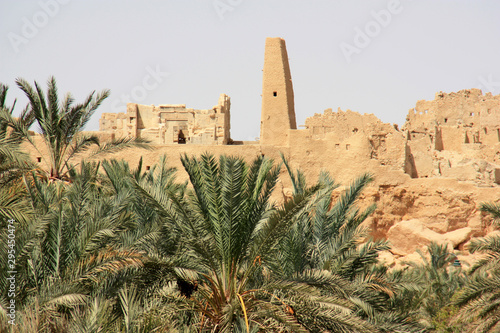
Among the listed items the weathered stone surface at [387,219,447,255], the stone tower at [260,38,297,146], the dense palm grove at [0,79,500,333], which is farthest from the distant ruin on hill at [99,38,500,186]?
the dense palm grove at [0,79,500,333]

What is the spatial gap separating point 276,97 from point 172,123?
207 inches

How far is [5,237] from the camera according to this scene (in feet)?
30.0

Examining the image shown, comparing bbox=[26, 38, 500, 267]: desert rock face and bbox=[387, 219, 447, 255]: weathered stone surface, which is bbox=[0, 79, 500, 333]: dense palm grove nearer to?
bbox=[26, 38, 500, 267]: desert rock face

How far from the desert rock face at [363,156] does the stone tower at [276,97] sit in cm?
3

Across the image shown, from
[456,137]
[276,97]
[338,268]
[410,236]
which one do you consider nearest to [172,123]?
[276,97]

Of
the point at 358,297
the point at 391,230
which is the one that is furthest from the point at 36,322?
the point at 391,230

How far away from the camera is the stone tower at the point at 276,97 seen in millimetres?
22766

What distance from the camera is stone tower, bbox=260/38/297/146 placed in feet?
74.7

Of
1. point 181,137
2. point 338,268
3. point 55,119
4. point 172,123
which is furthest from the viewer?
point 181,137

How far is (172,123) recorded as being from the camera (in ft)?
87.9

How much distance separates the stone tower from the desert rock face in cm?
3

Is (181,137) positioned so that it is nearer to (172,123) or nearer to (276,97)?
(172,123)

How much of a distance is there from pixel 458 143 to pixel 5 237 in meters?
23.7

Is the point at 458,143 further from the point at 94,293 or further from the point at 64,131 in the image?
the point at 94,293
